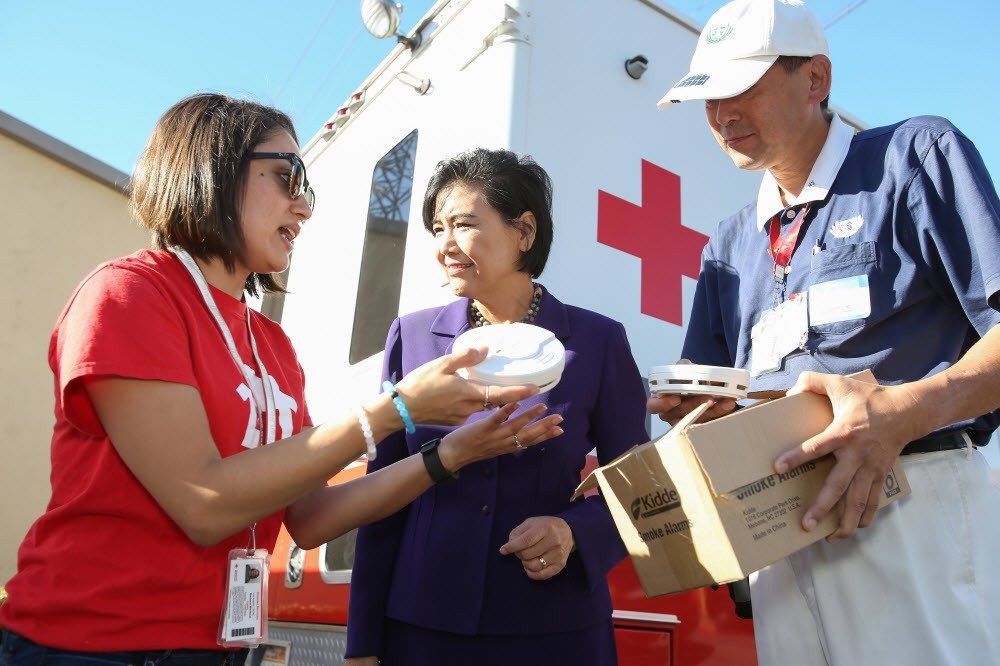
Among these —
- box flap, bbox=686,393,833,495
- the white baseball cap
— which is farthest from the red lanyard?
box flap, bbox=686,393,833,495

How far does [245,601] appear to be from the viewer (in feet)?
4.64

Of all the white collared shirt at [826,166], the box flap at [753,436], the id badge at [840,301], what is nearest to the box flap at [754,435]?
the box flap at [753,436]

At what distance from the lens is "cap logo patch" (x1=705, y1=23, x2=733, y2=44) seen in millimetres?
1840

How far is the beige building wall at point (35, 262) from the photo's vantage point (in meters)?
7.42

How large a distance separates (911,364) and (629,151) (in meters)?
1.67

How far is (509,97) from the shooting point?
2766 millimetres

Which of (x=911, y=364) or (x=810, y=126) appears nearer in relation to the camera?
(x=911, y=364)

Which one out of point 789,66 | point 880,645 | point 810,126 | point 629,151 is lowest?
point 880,645

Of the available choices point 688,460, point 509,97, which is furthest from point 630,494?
point 509,97

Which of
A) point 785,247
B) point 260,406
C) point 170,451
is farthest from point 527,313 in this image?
point 170,451

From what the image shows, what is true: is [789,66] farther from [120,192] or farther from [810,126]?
[120,192]

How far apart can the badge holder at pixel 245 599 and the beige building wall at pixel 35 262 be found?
7017mm

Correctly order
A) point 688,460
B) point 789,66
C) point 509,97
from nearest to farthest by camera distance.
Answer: point 688,460 < point 789,66 < point 509,97

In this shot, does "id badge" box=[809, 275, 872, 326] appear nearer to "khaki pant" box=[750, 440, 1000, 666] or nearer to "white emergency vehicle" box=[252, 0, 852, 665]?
"khaki pant" box=[750, 440, 1000, 666]
